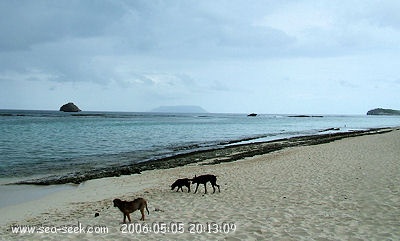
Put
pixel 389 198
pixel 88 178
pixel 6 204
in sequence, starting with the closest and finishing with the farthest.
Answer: pixel 389 198 < pixel 6 204 < pixel 88 178

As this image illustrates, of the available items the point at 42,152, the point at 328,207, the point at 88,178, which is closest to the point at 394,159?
the point at 328,207

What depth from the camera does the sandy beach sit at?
7148mm

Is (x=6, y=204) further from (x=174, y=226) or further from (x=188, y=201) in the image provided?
(x=174, y=226)

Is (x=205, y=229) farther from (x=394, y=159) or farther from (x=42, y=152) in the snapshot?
(x=42, y=152)

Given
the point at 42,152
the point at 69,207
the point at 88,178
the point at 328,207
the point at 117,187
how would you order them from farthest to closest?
the point at 42,152 → the point at 88,178 → the point at 117,187 → the point at 69,207 → the point at 328,207

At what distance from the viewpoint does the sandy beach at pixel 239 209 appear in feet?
23.5

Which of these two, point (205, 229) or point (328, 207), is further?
point (328, 207)

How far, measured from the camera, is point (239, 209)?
9.11 metres

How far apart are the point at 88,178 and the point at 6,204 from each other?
486 centimetres

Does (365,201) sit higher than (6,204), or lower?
higher

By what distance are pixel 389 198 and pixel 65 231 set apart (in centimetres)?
917

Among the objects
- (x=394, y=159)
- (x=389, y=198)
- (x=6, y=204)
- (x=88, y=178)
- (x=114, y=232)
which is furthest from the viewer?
(x=394, y=159)

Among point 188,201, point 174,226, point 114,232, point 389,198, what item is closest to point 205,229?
point 174,226

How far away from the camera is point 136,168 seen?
63.7 ft
